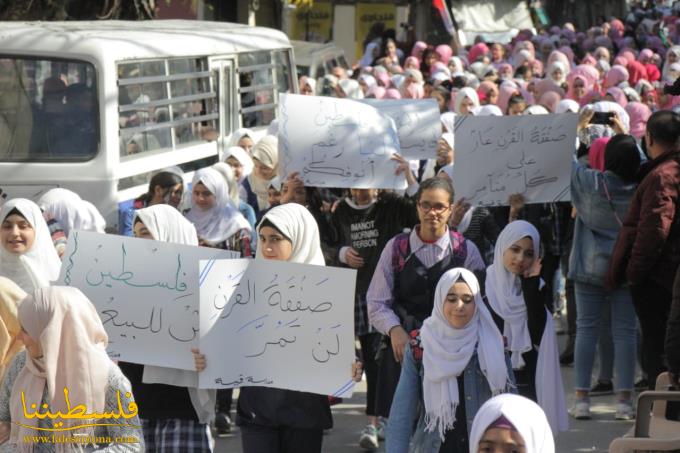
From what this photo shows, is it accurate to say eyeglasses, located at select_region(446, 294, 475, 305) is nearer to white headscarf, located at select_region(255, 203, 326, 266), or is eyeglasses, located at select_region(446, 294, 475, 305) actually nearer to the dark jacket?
white headscarf, located at select_region(255, 203, 326, 266)

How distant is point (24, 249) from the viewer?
656cm

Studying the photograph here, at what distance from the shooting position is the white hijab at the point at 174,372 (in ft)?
19.2

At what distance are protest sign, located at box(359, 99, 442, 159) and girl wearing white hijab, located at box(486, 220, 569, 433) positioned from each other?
10.0ft

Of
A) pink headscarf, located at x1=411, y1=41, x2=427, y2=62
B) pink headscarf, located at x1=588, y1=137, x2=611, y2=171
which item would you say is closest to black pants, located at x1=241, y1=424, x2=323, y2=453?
pink headscarf, located at x1=588, y1=137, x2=611, y2=171

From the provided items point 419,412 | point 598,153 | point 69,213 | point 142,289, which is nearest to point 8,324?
point 142,289

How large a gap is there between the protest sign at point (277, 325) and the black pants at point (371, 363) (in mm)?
2254

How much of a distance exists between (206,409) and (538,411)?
1886mm

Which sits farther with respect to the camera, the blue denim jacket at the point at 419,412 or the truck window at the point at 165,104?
the truck window at the point at 165,104

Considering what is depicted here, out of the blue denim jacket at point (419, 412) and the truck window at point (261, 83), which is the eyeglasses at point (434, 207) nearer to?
the blue denim jacket at point (419, 412)

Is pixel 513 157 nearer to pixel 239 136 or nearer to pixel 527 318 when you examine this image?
pixel 527 318

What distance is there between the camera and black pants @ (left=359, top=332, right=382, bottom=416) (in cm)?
813

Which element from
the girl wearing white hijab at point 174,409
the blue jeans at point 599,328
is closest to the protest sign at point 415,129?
the blue jeans at point 599,328

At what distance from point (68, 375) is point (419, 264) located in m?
2.41

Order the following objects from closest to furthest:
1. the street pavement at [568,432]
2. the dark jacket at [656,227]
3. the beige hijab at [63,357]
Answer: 1. the beige hijab at [63,357]
2. the dark jacket at [656,227]
3. the street pavement at [568,432]
